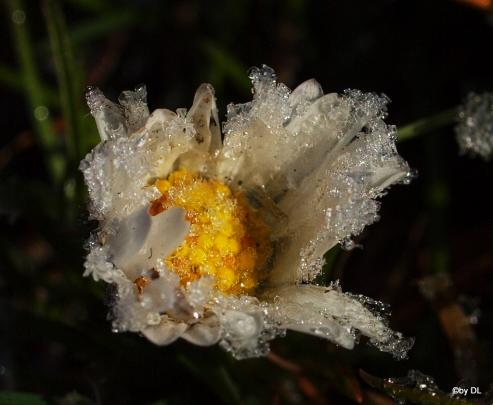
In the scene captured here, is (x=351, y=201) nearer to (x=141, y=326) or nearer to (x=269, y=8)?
(x=141, y=326)

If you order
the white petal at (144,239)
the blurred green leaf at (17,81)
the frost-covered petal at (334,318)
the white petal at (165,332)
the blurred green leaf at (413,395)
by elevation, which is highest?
the blurred green leaf at (17,81)

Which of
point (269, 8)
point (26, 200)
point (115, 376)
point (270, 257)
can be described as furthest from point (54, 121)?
point (270, 257)

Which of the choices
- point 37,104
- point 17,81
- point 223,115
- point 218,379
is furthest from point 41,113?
point 218,379

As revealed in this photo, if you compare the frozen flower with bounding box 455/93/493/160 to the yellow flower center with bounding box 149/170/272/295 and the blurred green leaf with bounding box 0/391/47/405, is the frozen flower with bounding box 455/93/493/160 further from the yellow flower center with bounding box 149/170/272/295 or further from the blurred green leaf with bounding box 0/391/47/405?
the blurred green leaf with bounding box 0/391/47/405

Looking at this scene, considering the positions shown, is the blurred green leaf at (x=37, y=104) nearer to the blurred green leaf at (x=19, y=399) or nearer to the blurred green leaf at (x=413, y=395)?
the blurred green leaf at (x=19, y=399)

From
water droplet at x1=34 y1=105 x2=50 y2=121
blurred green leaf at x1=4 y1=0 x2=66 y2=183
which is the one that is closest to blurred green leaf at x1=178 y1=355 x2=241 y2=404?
blurred green leaf at x1=4 y1=0 x2=66 y2=183

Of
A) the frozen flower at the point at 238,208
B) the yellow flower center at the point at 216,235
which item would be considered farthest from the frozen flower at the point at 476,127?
the yellow flower center at the point at 216,235
